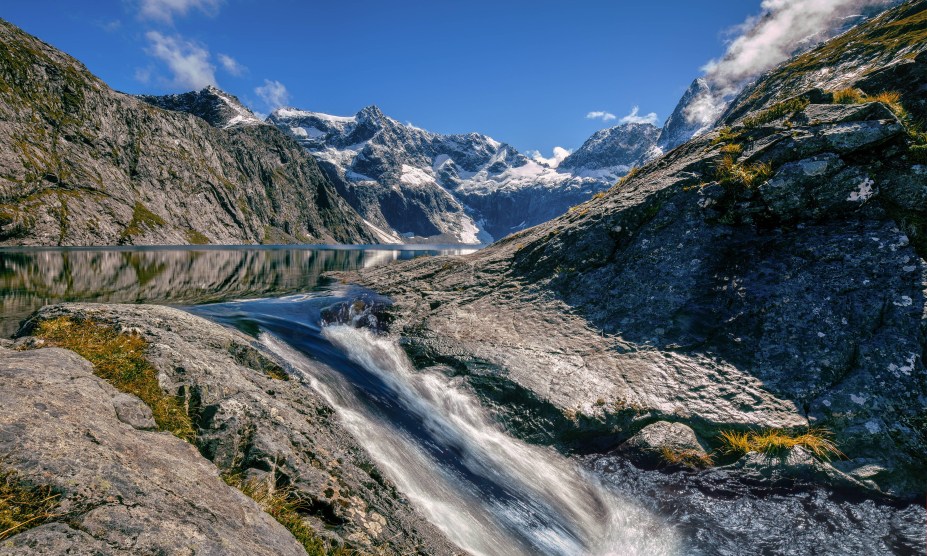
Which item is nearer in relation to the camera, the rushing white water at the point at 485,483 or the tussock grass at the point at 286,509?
the tussock grass at the point at 286,509

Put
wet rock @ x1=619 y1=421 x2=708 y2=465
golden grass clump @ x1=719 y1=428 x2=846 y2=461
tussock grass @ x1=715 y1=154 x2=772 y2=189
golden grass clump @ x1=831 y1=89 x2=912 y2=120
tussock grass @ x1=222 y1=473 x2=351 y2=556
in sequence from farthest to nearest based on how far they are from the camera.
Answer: tussock grass @ x1=715 y1=154 x2=772 y2=189
golden grass clump @ x1=831 y1=89 x2=912 y2=120
wet rock @ x1=619 y1=421 x2=708 y2=465
golden grass clump @ x1=719 y1=428 x2=846 y2=461
tussock grass @ x1=222 y1=473 x2=351 y2=556

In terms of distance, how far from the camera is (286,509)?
530cm

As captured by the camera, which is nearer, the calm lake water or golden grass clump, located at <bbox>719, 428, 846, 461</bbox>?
the calm lake water

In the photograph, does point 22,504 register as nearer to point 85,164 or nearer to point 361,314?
point 361,314

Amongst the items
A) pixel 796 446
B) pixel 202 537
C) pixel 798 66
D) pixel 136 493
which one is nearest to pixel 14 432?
pixel 136 493

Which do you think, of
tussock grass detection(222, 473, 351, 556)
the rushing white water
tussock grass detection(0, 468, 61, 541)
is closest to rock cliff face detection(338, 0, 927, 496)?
the rushing white water

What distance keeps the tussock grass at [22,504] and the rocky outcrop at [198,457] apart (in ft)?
0.36

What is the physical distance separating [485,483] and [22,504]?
8.31m

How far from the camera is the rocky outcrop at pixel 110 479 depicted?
11.0 feet

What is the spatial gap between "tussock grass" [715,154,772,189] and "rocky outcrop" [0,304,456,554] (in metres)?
15.3

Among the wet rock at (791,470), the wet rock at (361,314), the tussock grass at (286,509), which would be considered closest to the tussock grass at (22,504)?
Result: the tussock grass at (286,509)

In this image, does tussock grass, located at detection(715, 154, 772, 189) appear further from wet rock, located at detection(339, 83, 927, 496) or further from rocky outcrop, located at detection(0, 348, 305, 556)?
rocky outcrop, located at detection(0, 348, 305, 556)

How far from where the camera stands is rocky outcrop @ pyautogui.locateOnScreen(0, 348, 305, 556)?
336 cm

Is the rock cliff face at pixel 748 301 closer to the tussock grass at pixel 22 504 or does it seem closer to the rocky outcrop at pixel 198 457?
the rocky outcrop at pixel 198 457
